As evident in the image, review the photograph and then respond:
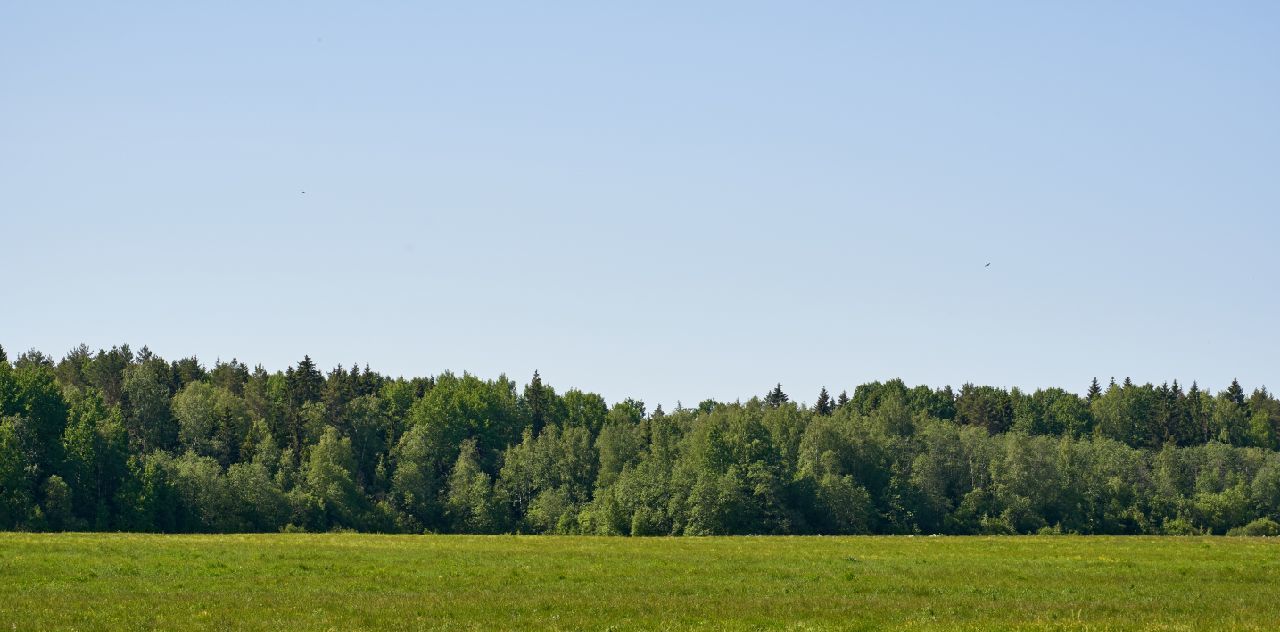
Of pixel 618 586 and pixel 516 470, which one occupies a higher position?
pixel 516 470

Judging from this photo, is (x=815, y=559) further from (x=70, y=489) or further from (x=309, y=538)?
(x=70, y=489)

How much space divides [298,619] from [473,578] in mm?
15080

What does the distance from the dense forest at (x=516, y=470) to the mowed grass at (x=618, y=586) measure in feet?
172

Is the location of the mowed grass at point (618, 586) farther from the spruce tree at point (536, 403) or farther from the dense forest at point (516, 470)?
the spruce tree at point (536, 403)

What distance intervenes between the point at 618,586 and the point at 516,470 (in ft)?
380

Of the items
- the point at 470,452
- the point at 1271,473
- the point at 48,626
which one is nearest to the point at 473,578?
the point at 48,626

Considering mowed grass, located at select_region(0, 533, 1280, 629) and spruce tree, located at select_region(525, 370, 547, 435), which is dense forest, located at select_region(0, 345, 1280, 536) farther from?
mowed grass, located at select_region(0, 533, 1280, 629)

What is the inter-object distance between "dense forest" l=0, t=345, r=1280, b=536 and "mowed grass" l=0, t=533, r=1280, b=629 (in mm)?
52432

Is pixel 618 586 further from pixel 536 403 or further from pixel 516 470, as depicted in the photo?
pixel 536 403

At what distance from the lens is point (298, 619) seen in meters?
35.8

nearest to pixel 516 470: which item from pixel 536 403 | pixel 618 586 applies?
pixel 536 403

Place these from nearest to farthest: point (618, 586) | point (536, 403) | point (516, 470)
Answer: point (618, 586)
point (516, 470)
point (536, 403)

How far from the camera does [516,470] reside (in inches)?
6373

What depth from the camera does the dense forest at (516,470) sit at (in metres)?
126
